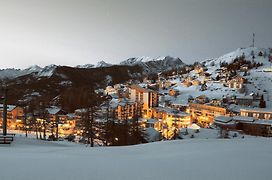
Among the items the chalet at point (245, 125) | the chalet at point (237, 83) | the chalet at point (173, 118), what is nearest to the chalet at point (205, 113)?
the chalet at point (173, 118)

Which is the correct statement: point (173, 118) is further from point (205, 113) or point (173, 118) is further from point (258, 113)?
point (258, 113)

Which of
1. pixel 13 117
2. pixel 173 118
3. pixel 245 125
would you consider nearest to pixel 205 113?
pixel 173 118

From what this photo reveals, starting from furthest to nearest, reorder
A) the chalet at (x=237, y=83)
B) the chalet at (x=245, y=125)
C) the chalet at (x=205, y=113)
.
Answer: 1. the chalet at (x=237, y=83)
2. the chalet at (x=205, y=113)
3. the chalet at (x=245, y=125)

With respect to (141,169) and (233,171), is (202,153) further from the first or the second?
(141,169)

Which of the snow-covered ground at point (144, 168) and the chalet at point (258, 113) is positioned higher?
the snow-covered ground at point (144, 168)

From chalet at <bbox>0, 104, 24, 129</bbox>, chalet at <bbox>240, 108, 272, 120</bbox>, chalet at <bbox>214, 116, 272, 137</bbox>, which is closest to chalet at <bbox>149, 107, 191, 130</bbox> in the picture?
chalet at <bbox>214, 116, 272, 137</bbox>

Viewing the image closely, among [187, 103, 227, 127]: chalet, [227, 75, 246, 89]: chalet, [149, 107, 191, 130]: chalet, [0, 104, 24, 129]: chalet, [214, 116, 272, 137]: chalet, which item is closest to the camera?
[214, 116, 272, 137]: chalet

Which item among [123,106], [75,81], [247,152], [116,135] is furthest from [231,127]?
[75,81]

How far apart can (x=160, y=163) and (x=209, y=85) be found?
365 feet

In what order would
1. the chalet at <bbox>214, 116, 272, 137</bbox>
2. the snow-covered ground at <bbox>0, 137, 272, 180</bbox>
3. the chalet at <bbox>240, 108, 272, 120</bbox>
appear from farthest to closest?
the chalet at <bbox>240, 108, 272, 120</bbox> → the chalet at <bbox>214, 116, 272, 137</bbox> → the snow-covered ground at <bbox>0, 137, 272, 180</bbox>

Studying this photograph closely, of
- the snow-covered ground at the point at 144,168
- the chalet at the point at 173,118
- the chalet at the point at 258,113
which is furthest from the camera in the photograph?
the chalet at the point at 258,113

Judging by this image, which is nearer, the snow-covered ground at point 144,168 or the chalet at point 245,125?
the snow-covered ground at point 144,168

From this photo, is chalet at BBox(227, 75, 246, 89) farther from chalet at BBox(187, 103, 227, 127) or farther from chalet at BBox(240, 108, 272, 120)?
chalet at BBox(240, 108, 272, 120)

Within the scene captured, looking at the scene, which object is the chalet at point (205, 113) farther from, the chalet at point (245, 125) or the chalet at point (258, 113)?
the chalet at point (245, 125)
